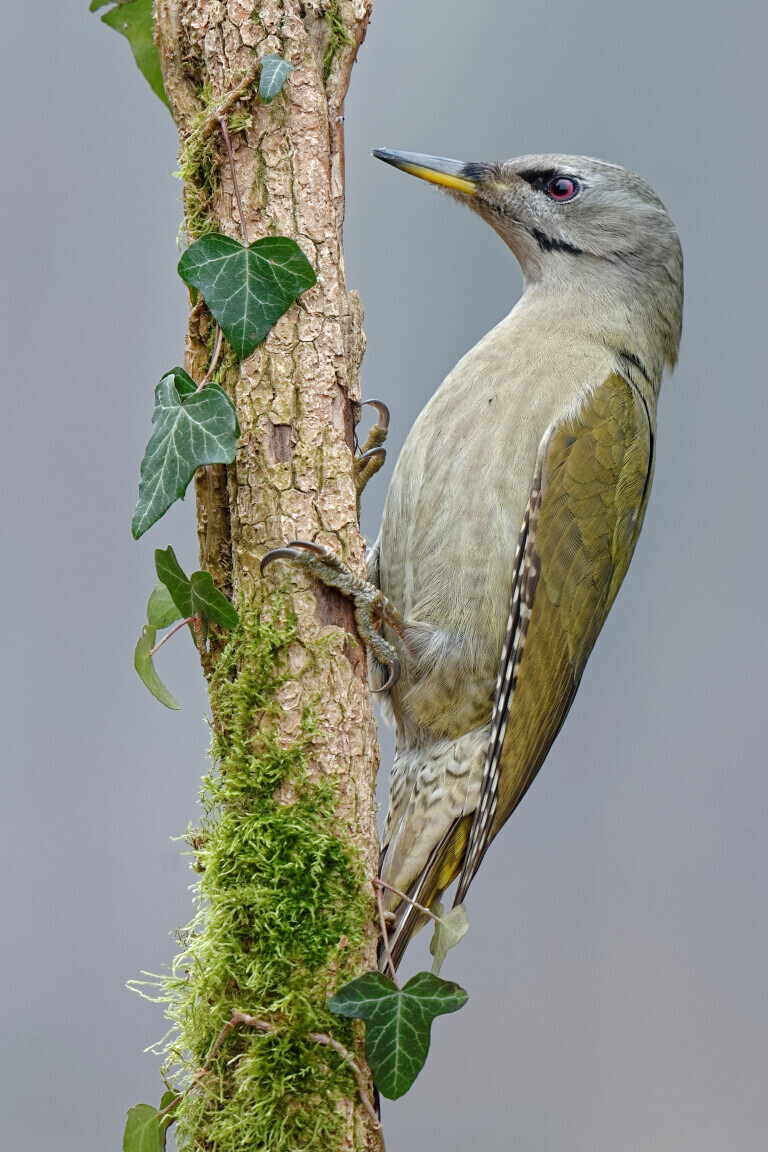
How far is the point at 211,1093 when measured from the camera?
1.57 metres

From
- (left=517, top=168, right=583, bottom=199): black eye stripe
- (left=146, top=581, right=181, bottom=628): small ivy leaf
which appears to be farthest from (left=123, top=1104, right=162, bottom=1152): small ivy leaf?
A: (left=517, top=168, right=583, bottom=199): black eye stripe

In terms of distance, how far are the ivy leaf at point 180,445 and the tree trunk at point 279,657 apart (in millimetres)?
103

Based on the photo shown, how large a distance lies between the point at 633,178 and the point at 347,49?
916 mm

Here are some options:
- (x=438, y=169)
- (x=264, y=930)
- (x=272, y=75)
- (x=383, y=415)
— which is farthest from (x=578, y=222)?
(x=264, y=930)

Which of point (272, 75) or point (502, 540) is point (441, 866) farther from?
point (272, 75)

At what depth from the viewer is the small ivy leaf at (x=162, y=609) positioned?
1821mm

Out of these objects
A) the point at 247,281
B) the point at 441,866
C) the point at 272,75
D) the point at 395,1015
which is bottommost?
the point at 395,1015

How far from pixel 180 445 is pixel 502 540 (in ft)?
2.67

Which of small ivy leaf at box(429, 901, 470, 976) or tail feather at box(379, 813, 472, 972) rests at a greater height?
tail feather at box(379, 813, 472, 972)

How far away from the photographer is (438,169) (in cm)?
238

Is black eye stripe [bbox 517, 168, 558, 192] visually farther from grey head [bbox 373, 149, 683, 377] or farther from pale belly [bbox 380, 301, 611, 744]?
pale belly [bbox 380, 301, 611, 744]

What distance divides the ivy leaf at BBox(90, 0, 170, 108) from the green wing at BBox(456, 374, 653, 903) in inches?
41.3

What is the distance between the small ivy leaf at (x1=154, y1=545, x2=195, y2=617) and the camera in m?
1.66

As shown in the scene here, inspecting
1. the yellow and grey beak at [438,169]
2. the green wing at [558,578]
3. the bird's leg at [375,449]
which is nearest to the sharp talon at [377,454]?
the bird's leg at [375,449]
